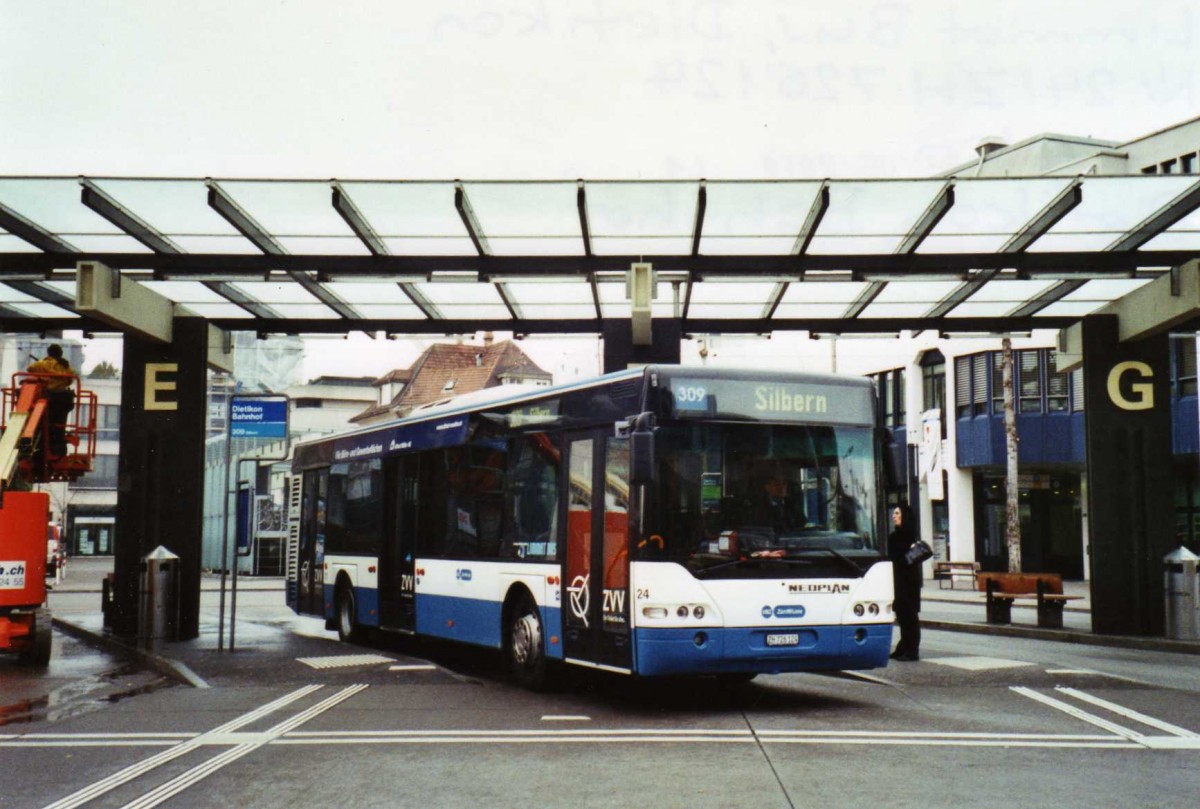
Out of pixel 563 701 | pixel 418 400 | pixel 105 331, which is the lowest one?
pixel 563 701

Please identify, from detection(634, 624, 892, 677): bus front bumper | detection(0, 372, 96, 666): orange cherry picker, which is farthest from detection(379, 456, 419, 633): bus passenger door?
detection(634, 624, 892, 677): bus front bumper

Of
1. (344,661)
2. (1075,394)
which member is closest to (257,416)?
(344,661)

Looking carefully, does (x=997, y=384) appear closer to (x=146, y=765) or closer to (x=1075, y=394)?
(x=1075, y=394)

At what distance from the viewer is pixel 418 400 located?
252 feet

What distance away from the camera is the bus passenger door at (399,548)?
1627 centimetres

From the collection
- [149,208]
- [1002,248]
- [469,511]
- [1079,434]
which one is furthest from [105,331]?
[1079,434]

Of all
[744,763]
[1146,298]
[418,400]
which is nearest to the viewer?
[744,763]

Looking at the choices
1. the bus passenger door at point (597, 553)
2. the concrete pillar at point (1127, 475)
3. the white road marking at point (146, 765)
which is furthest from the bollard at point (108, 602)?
the concrete pillar at point (1127, 475)

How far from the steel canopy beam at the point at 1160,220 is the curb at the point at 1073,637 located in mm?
5395

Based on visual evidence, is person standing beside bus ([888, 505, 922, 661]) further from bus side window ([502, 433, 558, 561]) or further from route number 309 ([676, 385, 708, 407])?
route number 309 ([676, 385, 708, 407])

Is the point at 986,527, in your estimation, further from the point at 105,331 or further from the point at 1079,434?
the point at 105,331

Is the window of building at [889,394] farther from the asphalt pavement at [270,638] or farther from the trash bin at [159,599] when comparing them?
the trash bin at [159,599]

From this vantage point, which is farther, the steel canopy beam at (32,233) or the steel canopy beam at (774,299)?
the steel canopy beam at (774,299)

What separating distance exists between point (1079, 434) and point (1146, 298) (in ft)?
90.3
